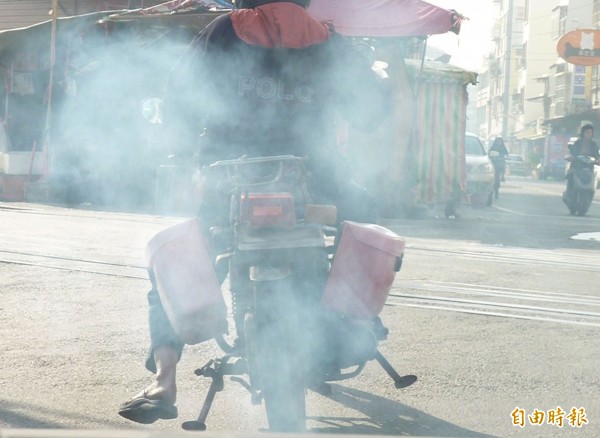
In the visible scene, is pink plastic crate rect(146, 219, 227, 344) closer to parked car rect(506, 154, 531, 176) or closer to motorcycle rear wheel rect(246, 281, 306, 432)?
motorcycle rear wheel rect(246, 281, 306, 432)

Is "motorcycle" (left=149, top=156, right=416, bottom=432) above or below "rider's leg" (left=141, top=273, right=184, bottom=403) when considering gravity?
above

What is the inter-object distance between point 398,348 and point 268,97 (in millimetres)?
2109

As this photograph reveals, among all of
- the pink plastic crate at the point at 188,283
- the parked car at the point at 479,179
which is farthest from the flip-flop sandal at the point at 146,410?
the parked car at the point at 479,179

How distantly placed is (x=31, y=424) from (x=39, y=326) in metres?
2.09

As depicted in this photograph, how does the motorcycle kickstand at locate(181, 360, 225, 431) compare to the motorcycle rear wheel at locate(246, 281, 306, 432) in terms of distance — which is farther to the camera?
the motorcycle kickstand at locate(181, 360, 225, 431)

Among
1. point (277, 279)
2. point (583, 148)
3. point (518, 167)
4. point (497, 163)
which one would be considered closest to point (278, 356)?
point (277, 279)

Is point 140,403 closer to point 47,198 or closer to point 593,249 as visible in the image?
point 593,249

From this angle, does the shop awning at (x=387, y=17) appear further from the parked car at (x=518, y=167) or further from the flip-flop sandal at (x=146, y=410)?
the parked car at (x=518, y=167)

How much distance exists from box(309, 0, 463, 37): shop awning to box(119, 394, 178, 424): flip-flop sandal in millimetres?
10907

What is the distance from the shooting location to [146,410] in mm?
3770

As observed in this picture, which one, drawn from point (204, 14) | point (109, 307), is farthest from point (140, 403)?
point (204, 14)

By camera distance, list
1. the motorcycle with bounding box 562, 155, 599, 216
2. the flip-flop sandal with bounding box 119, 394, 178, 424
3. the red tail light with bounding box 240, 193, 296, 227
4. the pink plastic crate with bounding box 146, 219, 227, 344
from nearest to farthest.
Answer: the red tail light with bounding box 240, 193, 296, 227, the pink plastic crate with bounding box 146, 219, 227, 344, the flip-flop sandal with bounding box 119, 394, 178, 424, the motorcycle with bounding box 562, 155, 599, 216

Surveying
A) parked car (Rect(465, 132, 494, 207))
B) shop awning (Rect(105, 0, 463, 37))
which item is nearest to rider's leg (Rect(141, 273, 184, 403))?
shop awning (Rect(105, 0, 463, 37))

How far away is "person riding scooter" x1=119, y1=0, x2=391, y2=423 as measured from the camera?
4.01 meters
